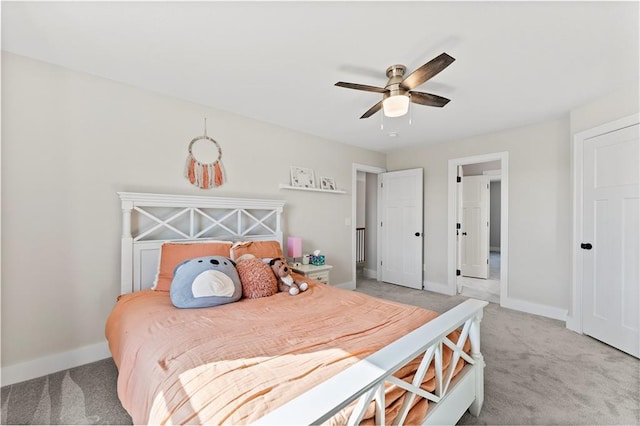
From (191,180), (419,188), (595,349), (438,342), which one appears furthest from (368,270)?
(438,342)

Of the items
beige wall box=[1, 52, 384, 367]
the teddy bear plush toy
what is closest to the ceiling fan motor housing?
the teddy bear plush toy

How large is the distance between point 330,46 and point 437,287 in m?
3.90

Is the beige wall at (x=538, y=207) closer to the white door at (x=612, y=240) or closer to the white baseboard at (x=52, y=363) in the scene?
the white door at (x=612, y=240)

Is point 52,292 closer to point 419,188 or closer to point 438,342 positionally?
point 438,342

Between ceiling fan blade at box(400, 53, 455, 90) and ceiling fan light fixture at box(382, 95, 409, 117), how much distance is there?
10 cm

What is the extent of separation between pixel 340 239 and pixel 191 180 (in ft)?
7.79

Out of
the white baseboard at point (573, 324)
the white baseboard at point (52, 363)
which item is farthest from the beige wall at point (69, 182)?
the white baseboard at point (573, 324)

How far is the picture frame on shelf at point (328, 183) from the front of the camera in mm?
4172

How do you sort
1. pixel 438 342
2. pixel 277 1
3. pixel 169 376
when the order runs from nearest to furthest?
pixel 169 376, pixel 438 342, pixel 277 1

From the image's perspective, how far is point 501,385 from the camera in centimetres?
203

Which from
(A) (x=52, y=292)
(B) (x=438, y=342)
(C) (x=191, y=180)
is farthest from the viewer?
(C) (x=191, y=180)

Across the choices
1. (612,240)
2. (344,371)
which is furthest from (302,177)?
(612,240)

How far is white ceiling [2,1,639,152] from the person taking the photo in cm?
163

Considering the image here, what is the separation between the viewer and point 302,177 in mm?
3916
